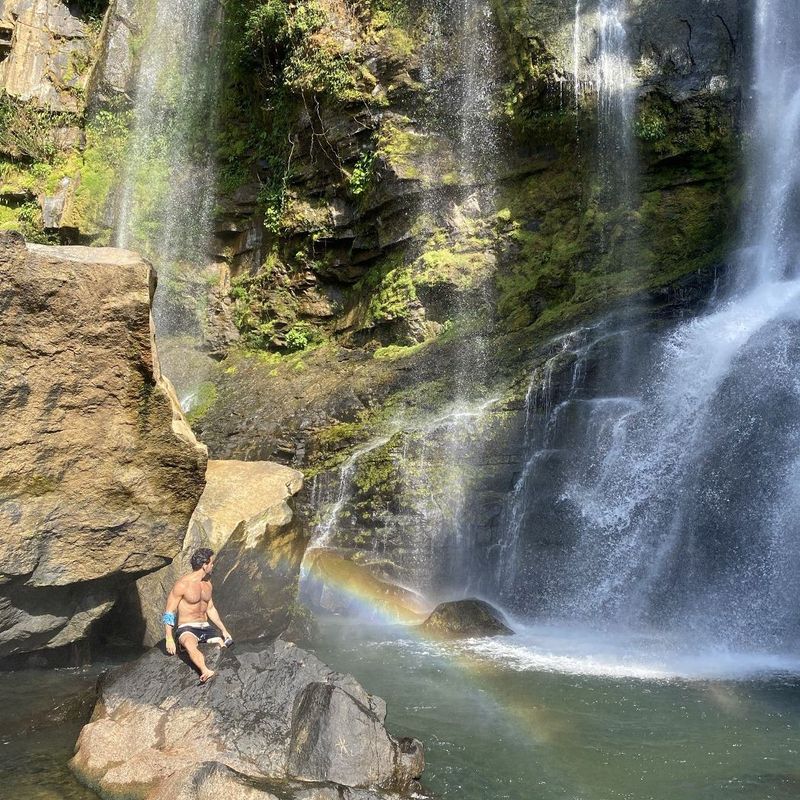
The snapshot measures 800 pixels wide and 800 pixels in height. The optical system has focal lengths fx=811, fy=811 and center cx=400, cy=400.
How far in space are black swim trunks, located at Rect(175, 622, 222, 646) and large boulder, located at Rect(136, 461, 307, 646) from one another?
172cm

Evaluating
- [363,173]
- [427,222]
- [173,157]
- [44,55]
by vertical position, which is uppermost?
[44,55]

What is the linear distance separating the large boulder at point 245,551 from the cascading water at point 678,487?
3711 mm

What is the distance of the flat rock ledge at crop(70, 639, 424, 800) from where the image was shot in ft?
16.3

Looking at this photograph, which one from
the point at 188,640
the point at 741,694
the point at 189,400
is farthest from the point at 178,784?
the point at 189,400

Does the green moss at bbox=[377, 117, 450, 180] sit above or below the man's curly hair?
above

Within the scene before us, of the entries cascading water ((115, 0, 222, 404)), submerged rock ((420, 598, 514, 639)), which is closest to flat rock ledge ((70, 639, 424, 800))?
submerged rock ((420, 598, 514, 639))

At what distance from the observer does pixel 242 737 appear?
541 cm

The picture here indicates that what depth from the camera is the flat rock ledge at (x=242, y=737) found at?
4969 mm

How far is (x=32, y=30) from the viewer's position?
20875 millimetres

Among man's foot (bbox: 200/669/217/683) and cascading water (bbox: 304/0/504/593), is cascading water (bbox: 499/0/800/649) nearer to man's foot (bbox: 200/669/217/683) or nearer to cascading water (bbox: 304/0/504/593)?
cascading water (bbox: 304/0/504/593)

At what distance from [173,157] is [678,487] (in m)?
15.0

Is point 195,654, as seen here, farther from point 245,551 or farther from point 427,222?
point 427,222

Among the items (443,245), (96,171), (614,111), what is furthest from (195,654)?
(96,171)

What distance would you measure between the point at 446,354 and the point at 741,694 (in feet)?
29.1
